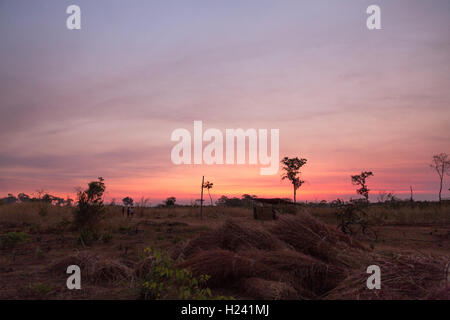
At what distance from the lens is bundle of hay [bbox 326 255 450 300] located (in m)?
3.60

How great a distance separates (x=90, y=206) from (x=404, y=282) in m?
10.8

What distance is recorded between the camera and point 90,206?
473 inches

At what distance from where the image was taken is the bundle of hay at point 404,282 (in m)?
3.60

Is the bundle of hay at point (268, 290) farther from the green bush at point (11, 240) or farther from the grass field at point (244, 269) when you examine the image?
the green bush at point (11, 240)

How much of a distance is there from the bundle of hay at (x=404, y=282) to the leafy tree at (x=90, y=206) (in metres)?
9.89

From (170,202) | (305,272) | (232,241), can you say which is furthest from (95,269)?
(170,202)

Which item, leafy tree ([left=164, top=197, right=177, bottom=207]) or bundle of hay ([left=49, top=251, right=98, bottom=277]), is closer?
bundle of hay ([left=49, top=251, right=98, bottom=277])

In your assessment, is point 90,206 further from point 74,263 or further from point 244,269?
point 244,269

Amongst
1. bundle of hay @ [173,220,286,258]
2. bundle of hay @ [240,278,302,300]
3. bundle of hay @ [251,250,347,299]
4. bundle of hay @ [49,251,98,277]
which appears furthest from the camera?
bundle of hay @ [173,220,286,258]

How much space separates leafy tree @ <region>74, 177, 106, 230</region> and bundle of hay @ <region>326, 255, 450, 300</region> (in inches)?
389

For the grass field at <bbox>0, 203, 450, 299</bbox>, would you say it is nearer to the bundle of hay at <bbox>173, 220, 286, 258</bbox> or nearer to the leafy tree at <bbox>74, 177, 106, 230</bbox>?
the bundle of hay at <bbox>173, 220, 286, 258</bbox>

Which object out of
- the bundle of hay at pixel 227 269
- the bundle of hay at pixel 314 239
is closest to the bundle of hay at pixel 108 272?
the bundle of hay at pixel 227 269

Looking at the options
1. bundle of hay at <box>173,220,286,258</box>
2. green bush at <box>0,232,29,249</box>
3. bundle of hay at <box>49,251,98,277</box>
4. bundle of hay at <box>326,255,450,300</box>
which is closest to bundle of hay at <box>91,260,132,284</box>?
bundle of hay at <box>49,251,98,277</box>
